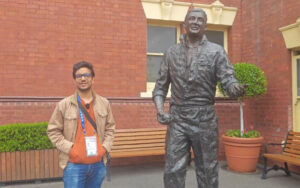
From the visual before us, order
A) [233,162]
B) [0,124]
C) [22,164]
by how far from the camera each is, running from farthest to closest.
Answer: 1. [233,162]
2. [0,124]
3. [22,164]

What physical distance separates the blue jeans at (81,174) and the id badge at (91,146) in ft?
0.43

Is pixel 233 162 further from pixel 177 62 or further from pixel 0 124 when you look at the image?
pixel 0 124

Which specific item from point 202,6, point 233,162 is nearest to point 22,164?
point 233,162

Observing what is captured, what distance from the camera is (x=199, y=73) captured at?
2965 mm

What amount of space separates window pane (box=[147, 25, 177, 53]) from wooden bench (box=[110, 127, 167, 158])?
1.91 meters

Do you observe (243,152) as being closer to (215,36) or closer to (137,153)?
(137,153)

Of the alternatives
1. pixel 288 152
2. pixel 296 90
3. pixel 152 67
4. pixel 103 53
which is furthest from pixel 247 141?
pixel 103 53

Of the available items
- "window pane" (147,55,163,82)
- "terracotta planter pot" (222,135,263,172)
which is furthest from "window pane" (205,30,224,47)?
"terracotta planter pot" (222,135,263,172)

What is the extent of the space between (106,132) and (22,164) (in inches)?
114

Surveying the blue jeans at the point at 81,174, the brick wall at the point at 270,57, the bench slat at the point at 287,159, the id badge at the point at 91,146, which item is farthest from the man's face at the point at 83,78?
the brick wall at the point at 270,57

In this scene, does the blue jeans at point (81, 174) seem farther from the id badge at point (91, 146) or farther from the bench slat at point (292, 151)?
the bench slat at point (292, 151)

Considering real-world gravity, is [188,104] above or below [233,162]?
above

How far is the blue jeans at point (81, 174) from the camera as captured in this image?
9.21 ft

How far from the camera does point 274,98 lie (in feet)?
21.6
